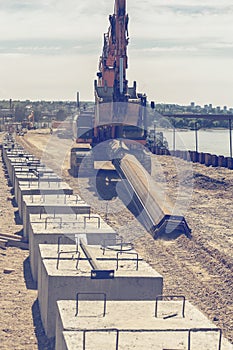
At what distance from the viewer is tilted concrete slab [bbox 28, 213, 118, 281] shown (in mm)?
14991

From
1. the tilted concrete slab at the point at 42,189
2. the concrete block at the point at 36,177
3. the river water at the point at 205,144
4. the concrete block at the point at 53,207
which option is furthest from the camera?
the river water at the point at 205,144

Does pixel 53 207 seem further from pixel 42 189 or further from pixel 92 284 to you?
pixel 92 284

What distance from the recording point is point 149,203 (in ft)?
78.1

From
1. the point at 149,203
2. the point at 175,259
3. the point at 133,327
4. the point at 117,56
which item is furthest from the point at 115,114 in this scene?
the point at 133,327

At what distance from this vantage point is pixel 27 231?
1823cm

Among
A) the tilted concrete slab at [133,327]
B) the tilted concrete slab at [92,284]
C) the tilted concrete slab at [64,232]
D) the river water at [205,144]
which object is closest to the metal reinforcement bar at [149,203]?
the tilted concrete slab at [64,232]

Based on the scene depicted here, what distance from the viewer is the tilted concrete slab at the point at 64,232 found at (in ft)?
49.2

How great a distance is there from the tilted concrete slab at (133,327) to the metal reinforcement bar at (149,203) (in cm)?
1068

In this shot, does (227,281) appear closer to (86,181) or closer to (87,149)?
(86,181)

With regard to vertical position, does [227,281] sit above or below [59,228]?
below

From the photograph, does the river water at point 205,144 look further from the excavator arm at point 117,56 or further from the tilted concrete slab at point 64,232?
the tilted concrete slab at point 64,232

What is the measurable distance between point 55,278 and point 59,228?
4.22m

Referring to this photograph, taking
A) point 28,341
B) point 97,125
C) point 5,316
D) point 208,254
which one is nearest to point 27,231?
point 208,254

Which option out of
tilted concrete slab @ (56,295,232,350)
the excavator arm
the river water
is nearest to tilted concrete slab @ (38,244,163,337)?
tilted concrete slab @ (56,295,232,350)
